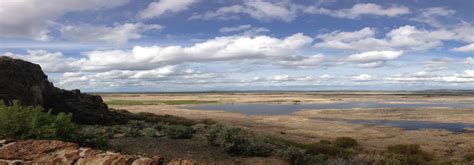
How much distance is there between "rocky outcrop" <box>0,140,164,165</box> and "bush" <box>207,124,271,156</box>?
8.53 meters

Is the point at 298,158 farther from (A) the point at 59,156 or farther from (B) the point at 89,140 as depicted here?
(A) the point at 59,156

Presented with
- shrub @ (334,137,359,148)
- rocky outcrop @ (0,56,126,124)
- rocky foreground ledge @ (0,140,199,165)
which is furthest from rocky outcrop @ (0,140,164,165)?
shrub @ (334,137,359,148)

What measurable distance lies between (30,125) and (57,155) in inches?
151

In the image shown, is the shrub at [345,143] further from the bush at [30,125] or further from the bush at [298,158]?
the bush at [30,125]

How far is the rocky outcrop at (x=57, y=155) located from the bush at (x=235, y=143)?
8.53 meters

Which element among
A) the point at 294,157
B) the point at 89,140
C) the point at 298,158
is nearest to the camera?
the point at 89,140

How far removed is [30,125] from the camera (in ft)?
37.8

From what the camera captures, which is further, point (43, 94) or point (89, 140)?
point (43, 94)

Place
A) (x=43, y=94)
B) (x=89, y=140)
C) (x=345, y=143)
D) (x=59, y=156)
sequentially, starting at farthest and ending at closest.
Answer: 1. (x=43, y=94)
2. (x=345, y=143)
3. (x=89, y=140)
4. (x=59, y=156)

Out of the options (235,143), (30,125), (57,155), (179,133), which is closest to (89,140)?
(30,125)

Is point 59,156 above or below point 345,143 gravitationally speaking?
above

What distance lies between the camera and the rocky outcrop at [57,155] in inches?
308

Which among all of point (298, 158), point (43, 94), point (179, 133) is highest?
point (43, 94)

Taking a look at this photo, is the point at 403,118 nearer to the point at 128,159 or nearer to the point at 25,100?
the point at 25,100
